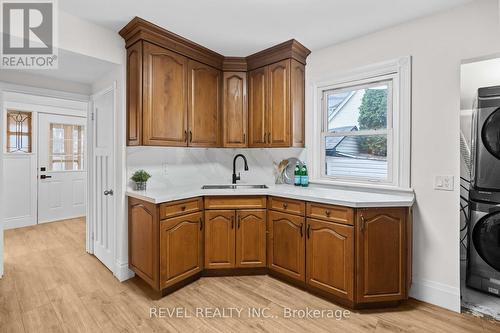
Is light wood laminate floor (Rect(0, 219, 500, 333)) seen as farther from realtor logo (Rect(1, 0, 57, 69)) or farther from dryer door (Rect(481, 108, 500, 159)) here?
realtor logo (Rect(1, 0, 57, 69))

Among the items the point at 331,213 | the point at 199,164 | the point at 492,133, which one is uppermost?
the point at 492,133

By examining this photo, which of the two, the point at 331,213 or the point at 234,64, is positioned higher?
the point at 234,64

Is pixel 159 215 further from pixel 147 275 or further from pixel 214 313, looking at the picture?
pixel 214 313

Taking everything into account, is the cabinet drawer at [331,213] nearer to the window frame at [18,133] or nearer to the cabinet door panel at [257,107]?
the cabinet door panel at [257,107]

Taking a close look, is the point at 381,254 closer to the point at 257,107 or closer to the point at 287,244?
the point at 287,244

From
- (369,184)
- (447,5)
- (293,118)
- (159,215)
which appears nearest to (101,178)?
(159,215)

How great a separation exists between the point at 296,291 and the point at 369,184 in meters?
1.25

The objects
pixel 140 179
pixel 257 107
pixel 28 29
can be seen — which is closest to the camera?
pixel 28 29

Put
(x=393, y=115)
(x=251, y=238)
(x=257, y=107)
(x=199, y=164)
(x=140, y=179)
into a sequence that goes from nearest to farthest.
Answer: (x=393, y=115) < (x=140, y=179) < (x=251, y=238) < (x=257, y=107) < (x=199, y=164)

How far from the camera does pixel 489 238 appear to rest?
2.17m

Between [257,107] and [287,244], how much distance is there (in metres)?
1.59

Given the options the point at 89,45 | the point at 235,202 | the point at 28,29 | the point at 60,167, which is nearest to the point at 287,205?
the point at 235,202

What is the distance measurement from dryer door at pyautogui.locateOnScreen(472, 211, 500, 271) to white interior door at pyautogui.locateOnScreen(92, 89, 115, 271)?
348 centimetres

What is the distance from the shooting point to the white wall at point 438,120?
2002 mm
